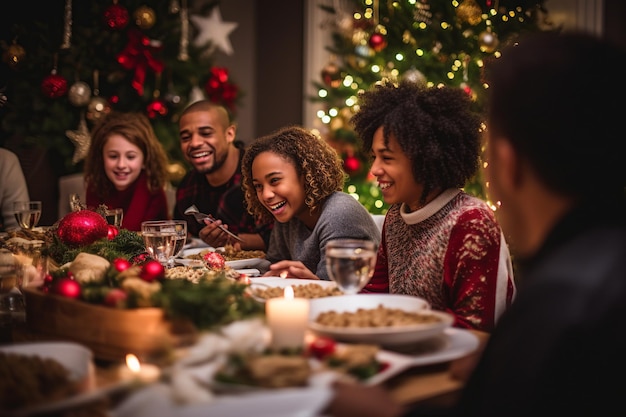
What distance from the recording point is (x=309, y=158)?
2.80m

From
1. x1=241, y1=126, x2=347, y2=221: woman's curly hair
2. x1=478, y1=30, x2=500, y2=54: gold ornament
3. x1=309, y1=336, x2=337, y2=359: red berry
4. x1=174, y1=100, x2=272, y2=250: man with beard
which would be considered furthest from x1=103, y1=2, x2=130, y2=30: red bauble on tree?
x1=309, y1=336, x2=337, y2=359: red berry

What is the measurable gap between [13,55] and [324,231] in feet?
10.8

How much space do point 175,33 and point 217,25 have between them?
0.47m

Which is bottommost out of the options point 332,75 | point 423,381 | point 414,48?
point 423,381

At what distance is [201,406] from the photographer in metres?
0.96

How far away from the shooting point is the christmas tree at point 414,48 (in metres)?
4.30

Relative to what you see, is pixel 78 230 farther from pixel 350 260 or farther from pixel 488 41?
pixel 488 41

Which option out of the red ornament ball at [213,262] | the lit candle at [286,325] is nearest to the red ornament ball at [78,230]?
the red ornament ball at [213,262]

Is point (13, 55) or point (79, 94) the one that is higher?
point (13, 55)

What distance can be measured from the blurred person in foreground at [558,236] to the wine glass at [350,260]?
0.48 m

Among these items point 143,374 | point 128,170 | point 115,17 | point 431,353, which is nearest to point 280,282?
point 431,353

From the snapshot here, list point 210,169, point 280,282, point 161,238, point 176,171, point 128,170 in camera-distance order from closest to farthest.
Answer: point 280,282 < point 161,238 < point 210,169 < point 128,170 < point 176,171

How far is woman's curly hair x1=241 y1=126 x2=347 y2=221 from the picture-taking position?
278 centimetres

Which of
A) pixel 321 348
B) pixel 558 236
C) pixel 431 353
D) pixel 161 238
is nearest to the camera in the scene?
pixel 558 236
